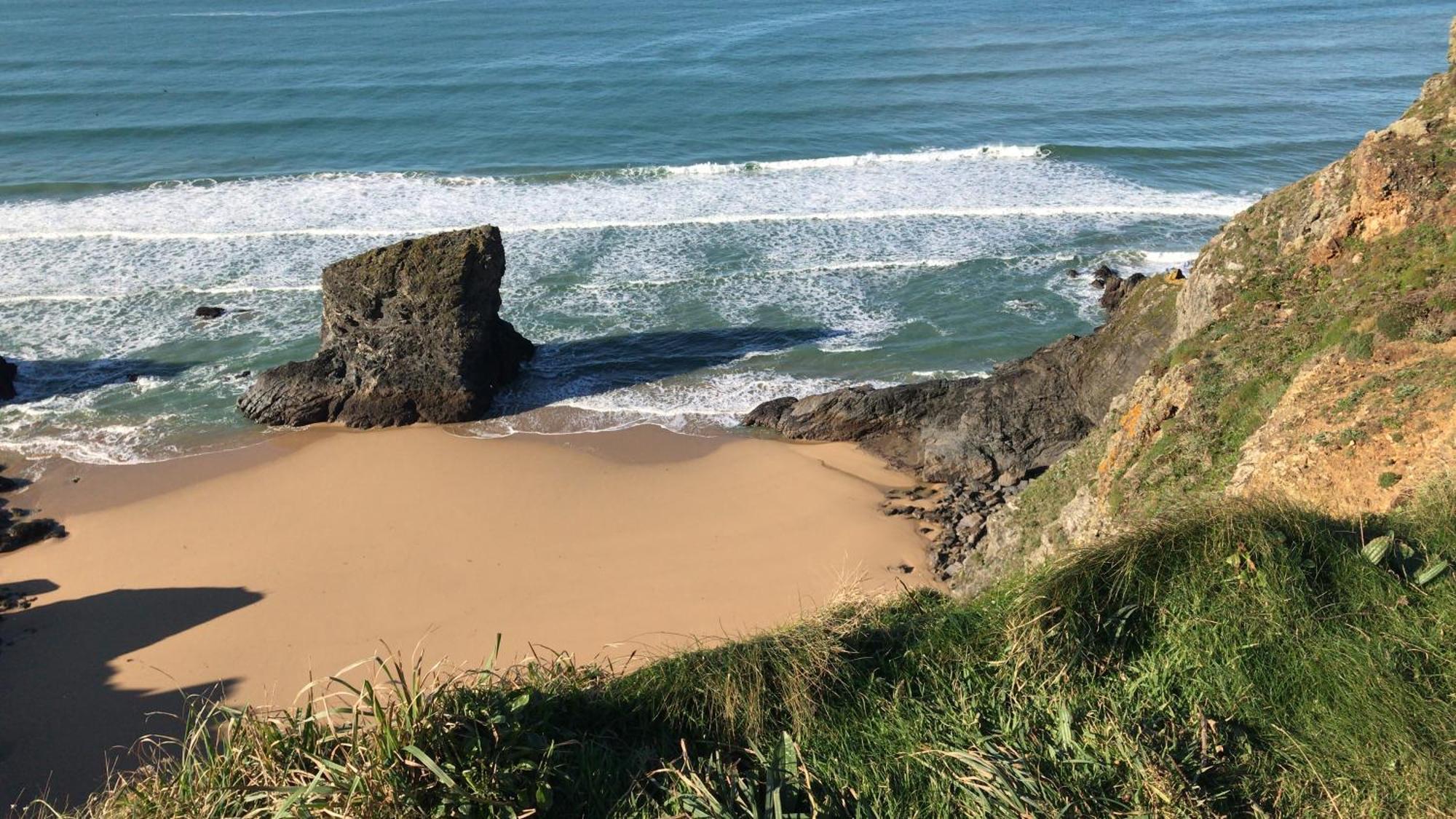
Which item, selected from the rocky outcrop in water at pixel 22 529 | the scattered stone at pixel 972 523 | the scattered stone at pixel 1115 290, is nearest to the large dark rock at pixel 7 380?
the rocky outcrop in water at pixel 22 529

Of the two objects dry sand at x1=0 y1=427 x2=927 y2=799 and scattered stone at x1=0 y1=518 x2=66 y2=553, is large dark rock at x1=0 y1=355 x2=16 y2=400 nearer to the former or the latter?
dry sand at x1=0 y1=427 x2=927 y2=799

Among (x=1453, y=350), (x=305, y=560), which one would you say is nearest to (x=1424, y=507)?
(x=1453, y=350)

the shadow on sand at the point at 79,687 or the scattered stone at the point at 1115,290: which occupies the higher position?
the scattered stone at the point at 1115,290

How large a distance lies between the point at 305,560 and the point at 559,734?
35.8 feet

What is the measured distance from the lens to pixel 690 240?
29.3m

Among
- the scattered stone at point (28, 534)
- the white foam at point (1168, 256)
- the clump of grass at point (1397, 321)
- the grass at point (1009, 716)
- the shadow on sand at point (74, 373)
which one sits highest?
the clump of grass at point (1397, 321)

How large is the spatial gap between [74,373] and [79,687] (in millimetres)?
12020

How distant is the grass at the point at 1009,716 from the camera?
18.3ft

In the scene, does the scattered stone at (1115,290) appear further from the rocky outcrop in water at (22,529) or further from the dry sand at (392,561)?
the rocky outcrop in water at (22,529)

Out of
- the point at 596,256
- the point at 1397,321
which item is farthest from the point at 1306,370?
the point at 596,256

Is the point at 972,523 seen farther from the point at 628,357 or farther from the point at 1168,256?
the point at 1168,256

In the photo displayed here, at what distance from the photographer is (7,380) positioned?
71.1 feet

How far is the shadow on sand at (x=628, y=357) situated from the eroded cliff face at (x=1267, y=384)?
6.32 meters

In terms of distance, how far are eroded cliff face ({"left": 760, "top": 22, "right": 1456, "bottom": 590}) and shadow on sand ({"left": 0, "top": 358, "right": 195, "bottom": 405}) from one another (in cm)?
1594
